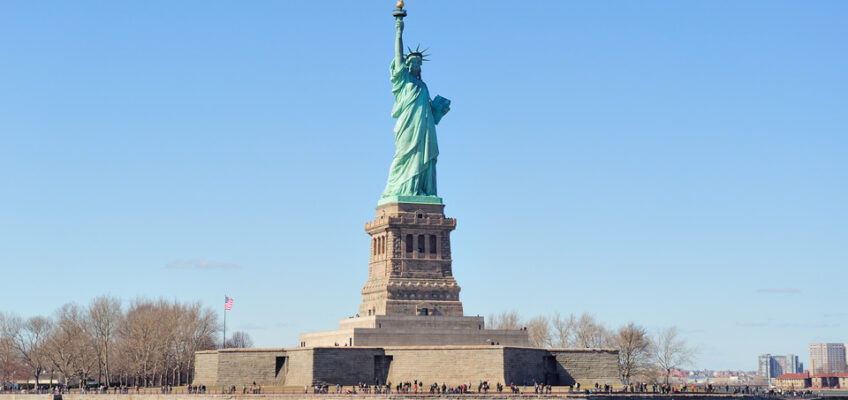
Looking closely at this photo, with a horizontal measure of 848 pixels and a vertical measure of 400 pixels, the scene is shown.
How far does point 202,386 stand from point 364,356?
40.6 ft

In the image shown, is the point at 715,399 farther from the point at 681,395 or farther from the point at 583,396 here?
the point at 583,396

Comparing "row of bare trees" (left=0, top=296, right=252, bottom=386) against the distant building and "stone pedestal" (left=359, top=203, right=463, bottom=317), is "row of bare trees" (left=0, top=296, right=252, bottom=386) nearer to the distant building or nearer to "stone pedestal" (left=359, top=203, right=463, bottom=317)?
"stone pedestal" (left=359, top=203, right=463, bottom=317)

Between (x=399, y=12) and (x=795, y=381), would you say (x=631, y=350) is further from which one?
(x=795, y=381)

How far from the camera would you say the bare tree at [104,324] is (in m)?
109

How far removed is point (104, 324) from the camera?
109375 mm

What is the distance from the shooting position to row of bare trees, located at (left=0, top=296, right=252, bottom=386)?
347 feet

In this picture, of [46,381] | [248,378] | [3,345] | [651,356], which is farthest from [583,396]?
[46,381]

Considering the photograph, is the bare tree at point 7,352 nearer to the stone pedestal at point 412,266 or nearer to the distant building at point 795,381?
the stone pedestal at point 412,266

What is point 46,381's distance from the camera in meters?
127

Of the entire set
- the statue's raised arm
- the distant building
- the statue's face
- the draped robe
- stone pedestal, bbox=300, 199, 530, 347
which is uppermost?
the statue's raised arm

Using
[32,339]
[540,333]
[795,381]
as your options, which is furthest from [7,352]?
[795,381]

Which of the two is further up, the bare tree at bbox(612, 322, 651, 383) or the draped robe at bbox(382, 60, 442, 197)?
the draped robe at bbox(382, 60, 442, 197)

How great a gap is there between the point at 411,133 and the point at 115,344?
39816 mm

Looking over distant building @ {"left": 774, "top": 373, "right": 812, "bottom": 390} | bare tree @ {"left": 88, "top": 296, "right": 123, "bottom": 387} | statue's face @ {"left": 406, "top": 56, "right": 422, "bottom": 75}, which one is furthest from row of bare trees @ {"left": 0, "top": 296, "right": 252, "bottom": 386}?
distant building @ {"left": 774, "top": 373, "right": 812, "bottom": 390}
